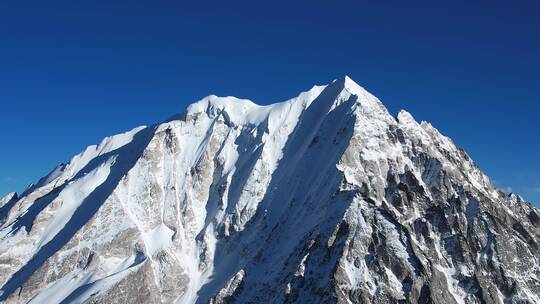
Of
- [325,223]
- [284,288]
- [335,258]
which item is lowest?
[284,288]

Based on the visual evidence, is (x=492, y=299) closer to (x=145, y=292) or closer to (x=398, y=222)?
(x=398, y=222)

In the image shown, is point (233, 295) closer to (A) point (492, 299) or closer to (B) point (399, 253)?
(B) point (399, 253)

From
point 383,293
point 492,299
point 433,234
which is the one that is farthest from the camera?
point 433,234

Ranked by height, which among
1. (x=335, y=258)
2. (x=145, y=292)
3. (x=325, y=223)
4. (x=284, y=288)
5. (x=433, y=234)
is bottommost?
(x=145, y=292)

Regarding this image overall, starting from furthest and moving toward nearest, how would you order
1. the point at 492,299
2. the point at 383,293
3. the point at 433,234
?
the point at 433,234 → the point at 492,299 → the point at 383,293

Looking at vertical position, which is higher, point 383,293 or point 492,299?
point 492,299

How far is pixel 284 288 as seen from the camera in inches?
6821

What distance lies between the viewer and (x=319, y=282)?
168m

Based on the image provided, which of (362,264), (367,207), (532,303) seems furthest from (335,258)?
(532,303)

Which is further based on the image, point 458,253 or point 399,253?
point 458,253

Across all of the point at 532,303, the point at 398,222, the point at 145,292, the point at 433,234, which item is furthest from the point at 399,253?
the point at 145,292

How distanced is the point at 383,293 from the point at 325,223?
29.3 m

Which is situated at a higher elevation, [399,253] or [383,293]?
[399,253]

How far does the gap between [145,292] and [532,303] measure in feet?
375
